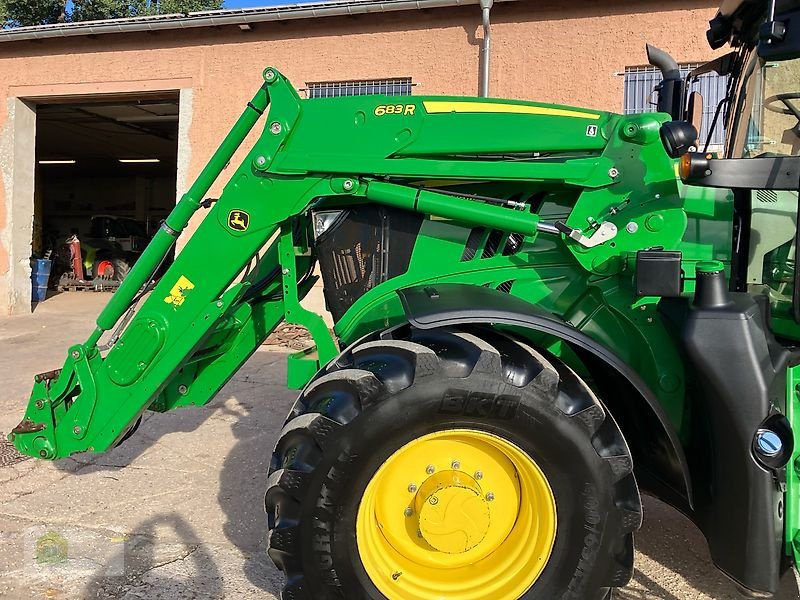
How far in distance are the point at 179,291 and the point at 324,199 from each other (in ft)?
2.62

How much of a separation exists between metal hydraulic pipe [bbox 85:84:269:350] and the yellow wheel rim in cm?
163

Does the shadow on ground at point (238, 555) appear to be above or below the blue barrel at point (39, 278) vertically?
below

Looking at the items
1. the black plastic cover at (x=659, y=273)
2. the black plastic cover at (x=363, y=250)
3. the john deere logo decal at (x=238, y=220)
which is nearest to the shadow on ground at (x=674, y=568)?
the black plastic cover at (x=659, y=273)

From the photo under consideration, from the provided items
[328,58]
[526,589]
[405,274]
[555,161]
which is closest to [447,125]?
[555,161]

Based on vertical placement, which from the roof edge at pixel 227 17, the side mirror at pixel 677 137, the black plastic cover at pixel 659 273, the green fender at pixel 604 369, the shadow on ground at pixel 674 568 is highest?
the roof edge at pixel 227 17

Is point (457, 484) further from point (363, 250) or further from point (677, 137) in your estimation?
point (677, 137)

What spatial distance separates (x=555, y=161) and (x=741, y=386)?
117cm

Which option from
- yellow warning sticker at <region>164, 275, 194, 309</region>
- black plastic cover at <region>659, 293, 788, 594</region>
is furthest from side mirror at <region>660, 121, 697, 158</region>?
yellow warning sticker at <region>164, 275, 194, 309</region>

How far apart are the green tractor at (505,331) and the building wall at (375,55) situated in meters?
5.35

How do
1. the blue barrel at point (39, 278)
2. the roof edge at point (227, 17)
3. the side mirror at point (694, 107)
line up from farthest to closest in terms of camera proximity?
1. the blue barrel at point (39, 278)
2. the roof edge at point (227, 17)
3. the side mirror at point (694, 107)

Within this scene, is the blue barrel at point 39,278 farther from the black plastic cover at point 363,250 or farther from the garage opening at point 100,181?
the black plastic cover at point 363,250

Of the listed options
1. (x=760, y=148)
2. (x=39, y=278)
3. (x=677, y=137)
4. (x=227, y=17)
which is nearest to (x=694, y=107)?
(x=760, y=148)

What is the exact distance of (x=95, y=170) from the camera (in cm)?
2403

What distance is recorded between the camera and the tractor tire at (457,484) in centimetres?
222
